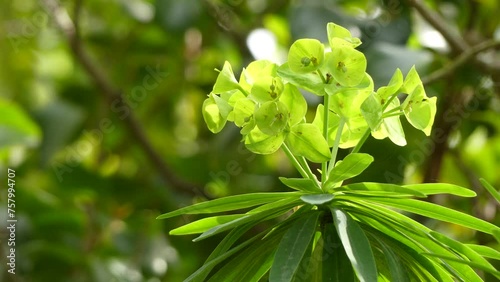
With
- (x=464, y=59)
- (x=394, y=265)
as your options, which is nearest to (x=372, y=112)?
(x=394, y=265)

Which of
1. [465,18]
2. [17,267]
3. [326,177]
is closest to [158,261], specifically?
[17,267]

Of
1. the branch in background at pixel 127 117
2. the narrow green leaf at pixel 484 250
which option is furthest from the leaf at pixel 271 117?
the branch in background at pixel 127 117

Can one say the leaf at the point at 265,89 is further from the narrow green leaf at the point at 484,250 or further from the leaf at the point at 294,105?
the narrow green leaf at the point at 484,250

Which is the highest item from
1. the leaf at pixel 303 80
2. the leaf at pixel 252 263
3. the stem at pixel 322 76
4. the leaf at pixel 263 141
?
the stem at pixel 322 76

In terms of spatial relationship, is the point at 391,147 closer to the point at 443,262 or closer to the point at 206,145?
the point at 443,262

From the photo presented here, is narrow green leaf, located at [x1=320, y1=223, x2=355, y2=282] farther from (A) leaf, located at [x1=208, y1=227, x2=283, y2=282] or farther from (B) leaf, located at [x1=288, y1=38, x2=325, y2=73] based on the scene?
(B) leaf, located at [x1=288, y1=38, x2=325, y2=73]

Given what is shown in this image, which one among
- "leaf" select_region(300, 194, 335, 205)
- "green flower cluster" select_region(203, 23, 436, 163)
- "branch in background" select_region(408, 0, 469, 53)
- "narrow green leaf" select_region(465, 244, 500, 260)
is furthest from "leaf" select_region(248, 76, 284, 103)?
"branch in background" select_region(408, 0, 469, 53)
